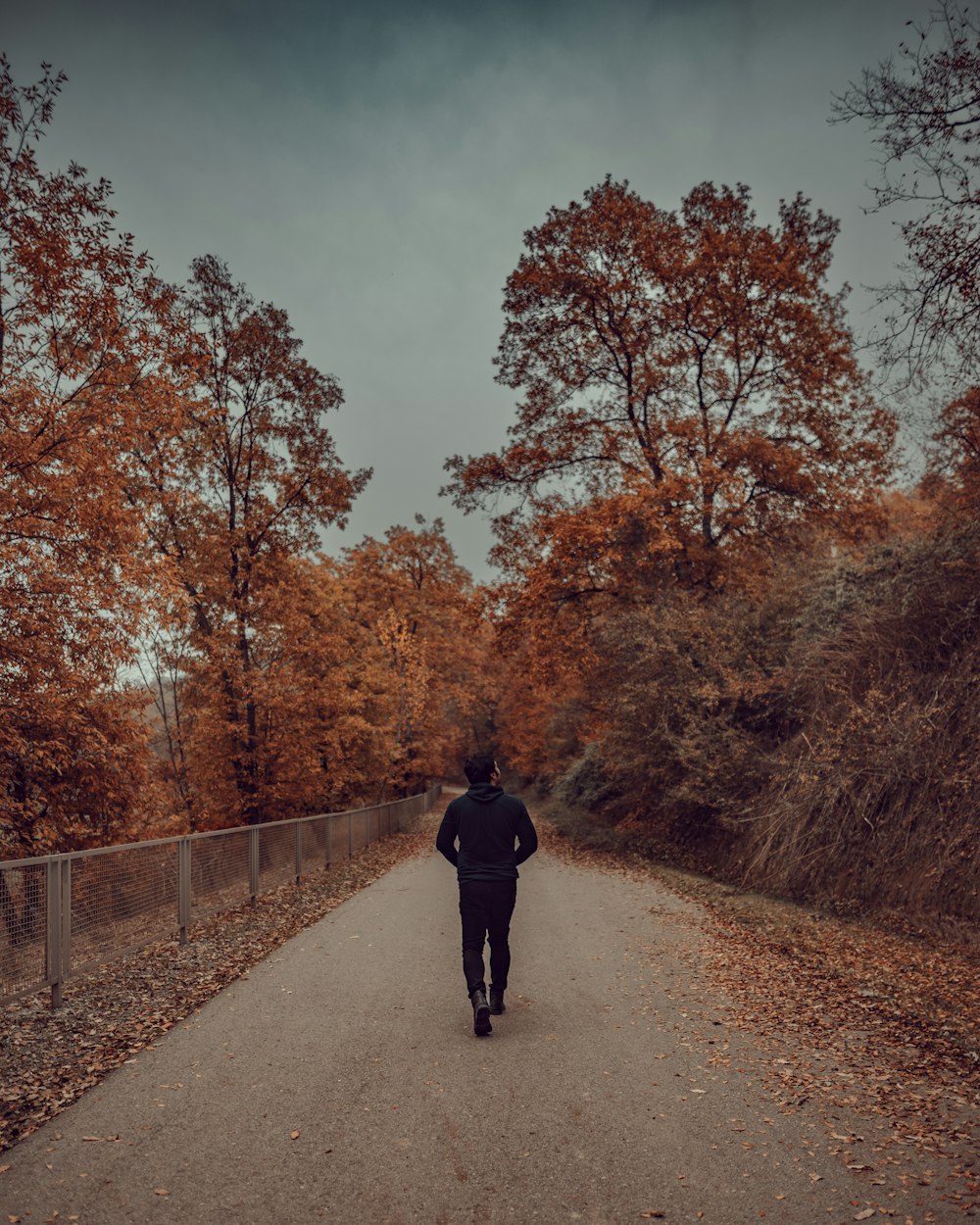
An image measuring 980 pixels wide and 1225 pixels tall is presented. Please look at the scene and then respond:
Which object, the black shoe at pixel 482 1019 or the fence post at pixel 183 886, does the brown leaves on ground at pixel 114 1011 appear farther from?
the black shoe at pixel 482 1019

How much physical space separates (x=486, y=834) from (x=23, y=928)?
11.7 feet

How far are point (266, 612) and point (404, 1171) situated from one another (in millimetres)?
14338

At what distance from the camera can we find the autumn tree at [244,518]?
16672mm

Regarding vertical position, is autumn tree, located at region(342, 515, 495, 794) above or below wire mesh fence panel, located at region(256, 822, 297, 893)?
above

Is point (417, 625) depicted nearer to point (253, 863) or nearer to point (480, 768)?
point (253, 863)

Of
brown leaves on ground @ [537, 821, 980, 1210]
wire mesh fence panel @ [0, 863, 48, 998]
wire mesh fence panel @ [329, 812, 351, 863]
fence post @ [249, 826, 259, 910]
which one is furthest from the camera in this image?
wire mesh fence panel @ [329, 812, 351, 863]

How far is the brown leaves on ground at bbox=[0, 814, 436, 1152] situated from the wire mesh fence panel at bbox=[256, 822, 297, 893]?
71cm

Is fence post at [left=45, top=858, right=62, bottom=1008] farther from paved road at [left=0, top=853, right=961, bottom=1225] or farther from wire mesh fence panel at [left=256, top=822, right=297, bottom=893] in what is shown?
wire mesh fence panel at [left=256, top=822, right=297, bottom=893]

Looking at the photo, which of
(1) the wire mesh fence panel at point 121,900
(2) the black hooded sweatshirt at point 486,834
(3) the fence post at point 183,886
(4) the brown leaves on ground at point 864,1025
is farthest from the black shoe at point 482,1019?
(3) the fence post at point 183,886

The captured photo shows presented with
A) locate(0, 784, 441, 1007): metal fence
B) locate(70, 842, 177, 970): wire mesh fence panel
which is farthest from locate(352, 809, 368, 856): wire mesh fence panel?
locate(70, 842, 177, 970): wire mesh fence panel

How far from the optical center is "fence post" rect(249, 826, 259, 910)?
11250 millimetres

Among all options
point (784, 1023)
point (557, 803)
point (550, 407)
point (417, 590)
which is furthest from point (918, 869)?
point (417, 590)

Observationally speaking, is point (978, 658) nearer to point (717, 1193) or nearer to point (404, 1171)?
point (717, 1193)

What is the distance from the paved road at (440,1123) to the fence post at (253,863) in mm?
4484
